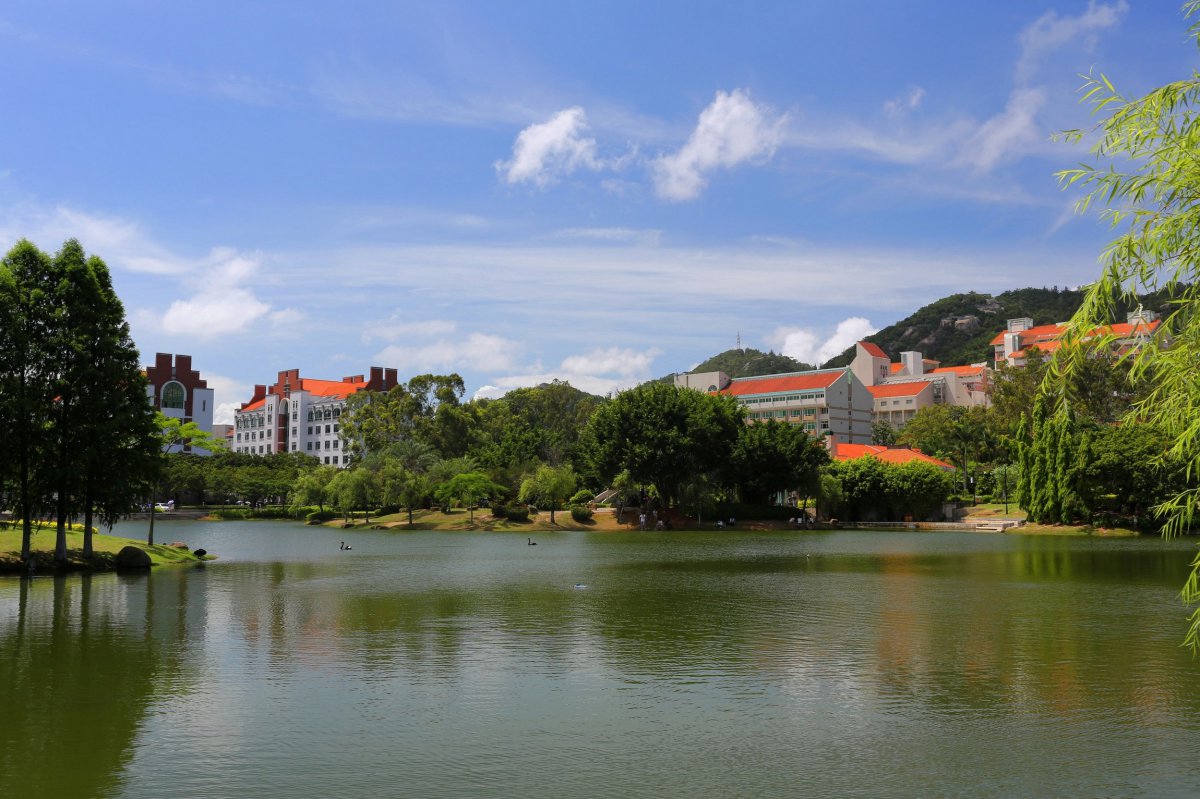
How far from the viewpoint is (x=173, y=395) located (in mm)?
147750

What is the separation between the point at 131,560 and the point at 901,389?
517 ft

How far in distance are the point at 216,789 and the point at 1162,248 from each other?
11.3 metres

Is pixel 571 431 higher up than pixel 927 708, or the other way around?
pixel 571 431

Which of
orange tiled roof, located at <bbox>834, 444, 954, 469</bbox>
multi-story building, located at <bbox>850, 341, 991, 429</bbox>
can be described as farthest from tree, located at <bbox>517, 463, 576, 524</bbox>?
multi-story building, located at <bbox>850, 341, 991, 429</bbox>

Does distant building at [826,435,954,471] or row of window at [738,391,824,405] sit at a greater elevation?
row of window at [738,391,824,405]

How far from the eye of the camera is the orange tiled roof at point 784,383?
481ft

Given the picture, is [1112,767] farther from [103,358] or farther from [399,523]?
[399,523]

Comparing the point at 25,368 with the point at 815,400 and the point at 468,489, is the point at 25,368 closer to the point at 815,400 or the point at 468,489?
the point at 468,489

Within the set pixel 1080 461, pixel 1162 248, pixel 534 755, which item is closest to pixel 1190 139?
pixel 1162 248

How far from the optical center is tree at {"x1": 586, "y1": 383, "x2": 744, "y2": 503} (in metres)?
78.2

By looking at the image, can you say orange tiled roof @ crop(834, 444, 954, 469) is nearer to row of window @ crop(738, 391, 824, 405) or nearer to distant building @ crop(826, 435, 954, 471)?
distant building @ crop(826, 435, 954, 471)

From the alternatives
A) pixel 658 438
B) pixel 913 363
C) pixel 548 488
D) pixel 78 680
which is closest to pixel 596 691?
pixel 78 680

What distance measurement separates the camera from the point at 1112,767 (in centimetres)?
1122

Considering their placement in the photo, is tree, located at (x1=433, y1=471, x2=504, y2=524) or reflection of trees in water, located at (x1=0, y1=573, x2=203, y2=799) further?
tree, located at (x1=433, y1=471, x2=504, y2=524)
